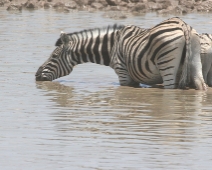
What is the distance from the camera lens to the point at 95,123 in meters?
8.73

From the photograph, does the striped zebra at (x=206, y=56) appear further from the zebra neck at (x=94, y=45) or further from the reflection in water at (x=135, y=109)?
the zebra neck at (x=94, y=45)

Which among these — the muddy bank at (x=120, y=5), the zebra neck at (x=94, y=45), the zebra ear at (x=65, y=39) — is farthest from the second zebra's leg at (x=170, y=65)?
the muddy bank at (x=120, y=5)

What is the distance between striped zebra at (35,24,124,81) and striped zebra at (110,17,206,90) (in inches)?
12.4

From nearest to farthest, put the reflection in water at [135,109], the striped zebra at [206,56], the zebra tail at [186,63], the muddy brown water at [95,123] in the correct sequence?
the muddy brown water at [95,123]
the reflection in water at [135,109]
the zebra tail at [186,63]
the striped zebra at [206,56]

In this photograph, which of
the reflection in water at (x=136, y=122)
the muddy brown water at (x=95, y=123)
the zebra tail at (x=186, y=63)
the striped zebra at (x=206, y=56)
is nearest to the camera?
the muddy brown water at (x=95, y=123)

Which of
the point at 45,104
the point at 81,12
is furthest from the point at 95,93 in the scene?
the point at 81,12

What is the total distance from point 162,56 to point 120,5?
22.4 metres

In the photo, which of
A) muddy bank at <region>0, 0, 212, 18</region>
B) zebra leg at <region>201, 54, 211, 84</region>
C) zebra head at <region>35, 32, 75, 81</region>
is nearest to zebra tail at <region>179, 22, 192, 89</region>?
zebra leg at <region>201, 54, 211, 84</region>

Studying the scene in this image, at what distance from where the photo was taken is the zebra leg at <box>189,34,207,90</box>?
11.4 meters

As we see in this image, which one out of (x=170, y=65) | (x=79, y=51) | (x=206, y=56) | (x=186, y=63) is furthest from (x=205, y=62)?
(x=79, y=51)

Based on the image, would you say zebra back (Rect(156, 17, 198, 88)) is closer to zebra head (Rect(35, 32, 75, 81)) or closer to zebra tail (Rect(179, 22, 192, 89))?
zebra tail (Rect(179, 22, 192, 89))

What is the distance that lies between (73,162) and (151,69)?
5.32 m

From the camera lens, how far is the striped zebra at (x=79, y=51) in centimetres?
1269

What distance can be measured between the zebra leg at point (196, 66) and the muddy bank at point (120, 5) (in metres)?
18.5
